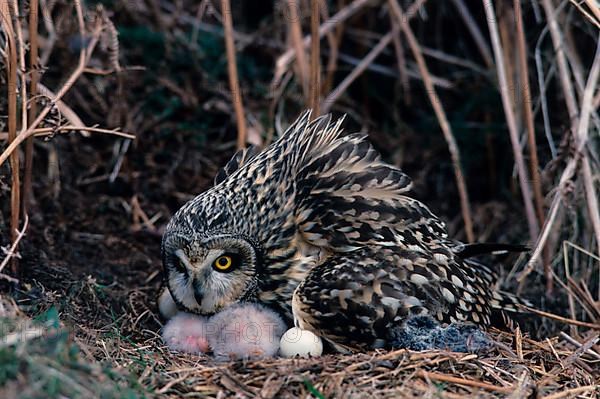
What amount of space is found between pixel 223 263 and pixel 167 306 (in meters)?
0.44

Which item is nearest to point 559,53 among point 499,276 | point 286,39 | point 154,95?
point 499,276

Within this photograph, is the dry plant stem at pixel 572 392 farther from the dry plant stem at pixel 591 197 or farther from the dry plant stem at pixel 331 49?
the dry plant stem at pixel 331 49

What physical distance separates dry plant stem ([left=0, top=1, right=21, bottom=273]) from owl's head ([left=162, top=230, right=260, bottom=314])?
2.22 ft

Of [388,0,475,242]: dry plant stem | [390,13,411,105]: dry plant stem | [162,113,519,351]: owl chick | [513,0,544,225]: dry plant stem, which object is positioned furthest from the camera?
[390,13,411,105]: dry plant stem

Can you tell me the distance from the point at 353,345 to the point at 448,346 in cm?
40

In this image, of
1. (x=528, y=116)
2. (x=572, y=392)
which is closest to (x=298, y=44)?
(x=528, y=116)

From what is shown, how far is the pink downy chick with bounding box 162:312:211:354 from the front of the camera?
356 centimetres

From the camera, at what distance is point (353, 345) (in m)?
3.54

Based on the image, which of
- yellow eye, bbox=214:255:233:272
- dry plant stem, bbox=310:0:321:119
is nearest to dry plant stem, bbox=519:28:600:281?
dry plant stem, bbox=310:0:321:119

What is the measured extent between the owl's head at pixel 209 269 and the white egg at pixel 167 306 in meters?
0.15

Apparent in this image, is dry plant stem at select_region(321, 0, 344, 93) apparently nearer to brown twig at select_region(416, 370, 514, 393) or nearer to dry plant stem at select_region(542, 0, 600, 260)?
dry plant stem at select_region(542, 0, 600, 260)

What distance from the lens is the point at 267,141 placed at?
17.0 ft

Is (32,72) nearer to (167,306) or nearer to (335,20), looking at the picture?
(167,306)

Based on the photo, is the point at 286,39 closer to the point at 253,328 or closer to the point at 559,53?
the point at 559,53
